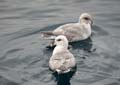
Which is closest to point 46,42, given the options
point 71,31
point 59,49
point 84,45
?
point 71,31

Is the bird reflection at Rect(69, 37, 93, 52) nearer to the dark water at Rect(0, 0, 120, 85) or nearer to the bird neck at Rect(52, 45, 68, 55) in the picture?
the dark water at Rect(0, 0, 120, 85)

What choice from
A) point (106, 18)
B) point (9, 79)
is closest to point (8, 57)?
point (9, 79)

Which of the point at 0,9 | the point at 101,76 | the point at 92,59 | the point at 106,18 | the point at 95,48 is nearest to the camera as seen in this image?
the point at 101,76

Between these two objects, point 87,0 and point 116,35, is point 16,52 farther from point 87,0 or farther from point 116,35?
point 87,0

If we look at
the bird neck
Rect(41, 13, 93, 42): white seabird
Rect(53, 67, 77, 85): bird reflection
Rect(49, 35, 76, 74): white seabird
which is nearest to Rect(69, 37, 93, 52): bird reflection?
Rect(41, 13, 93, 42): white seabird

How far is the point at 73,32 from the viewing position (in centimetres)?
1318

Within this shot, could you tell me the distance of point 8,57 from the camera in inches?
481

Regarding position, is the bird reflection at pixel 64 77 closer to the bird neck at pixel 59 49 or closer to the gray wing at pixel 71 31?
the bird neck at pixel 59 49

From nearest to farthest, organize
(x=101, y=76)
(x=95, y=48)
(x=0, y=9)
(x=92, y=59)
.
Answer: (x=101, y=76) → (x=92, y=59) → (x=95, y=48) → (x=0, y=9)

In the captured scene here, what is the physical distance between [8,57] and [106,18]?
4395mm

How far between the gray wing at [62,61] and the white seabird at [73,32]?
1.55 m

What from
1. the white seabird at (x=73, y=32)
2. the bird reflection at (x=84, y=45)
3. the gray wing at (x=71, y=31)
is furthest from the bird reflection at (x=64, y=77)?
the gray wing at (x=71, y=31)

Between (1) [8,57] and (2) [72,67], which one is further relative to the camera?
(1) [8,57]

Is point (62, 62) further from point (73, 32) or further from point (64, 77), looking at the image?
point (73, 32)
